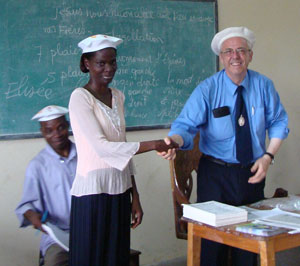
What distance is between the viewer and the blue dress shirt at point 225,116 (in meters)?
2.97

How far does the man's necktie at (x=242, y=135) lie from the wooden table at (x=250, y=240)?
58 centimetres

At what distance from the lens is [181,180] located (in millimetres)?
3533

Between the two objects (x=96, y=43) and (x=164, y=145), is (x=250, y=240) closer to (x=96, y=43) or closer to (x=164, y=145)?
(x=164, y=145)

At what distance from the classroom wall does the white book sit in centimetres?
157

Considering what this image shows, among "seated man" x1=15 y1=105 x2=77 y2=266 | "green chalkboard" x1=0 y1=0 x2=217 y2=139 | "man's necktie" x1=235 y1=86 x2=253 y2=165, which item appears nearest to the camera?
"seated man" x1=15 y1=105 x2=77 y2=266

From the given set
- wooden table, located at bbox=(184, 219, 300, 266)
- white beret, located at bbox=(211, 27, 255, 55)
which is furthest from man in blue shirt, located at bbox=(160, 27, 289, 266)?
wooden table, located at bbox=(184, 219, 300, 266)

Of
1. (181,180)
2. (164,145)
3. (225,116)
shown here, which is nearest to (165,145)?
(164,145)

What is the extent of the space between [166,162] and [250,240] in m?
2.05

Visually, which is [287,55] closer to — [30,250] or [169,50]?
[169,50]

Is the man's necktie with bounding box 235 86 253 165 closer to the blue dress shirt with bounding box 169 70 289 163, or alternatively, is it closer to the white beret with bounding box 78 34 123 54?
the blue dress shirt with bounding box 169 70 289 163

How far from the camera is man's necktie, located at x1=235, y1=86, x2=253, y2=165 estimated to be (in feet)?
9.59

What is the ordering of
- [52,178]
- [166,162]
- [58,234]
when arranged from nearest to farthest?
[58,234] < [52,178] < [166,162]

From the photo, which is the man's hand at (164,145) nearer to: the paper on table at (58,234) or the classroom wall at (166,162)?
the paper on table at (58,234)

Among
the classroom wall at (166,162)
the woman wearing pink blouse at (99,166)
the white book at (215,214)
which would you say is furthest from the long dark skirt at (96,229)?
the classroom wall at (166,162)
